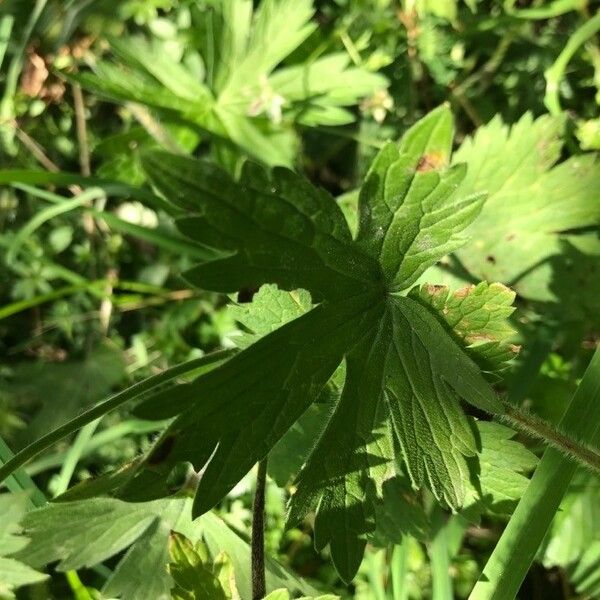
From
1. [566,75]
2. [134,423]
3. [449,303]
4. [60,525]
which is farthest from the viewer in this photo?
[566,75]

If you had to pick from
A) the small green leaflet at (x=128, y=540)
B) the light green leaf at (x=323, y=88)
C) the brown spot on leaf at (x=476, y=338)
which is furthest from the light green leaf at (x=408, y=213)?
the light green leaf at (x=323, y=88)

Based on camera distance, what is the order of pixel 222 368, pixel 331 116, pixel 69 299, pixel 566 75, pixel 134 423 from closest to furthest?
pixel 222 368, pixel 134 423, pixel 331 116, pixel 566 75, pixel 69 299

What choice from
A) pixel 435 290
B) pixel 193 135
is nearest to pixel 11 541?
pixel 435 290

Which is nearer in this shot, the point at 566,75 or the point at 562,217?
the point at 562,217

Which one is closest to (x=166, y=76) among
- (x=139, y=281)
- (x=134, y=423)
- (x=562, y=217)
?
(x=139, y=281)

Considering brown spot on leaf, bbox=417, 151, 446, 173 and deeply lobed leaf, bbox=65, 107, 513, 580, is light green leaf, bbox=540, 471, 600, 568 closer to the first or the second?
deeply lobed leaf, bbox=65, 107, 513, 580

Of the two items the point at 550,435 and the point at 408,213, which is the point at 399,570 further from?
the point at 408,213

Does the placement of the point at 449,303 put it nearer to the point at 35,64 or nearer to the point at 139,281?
the point at 139,281
